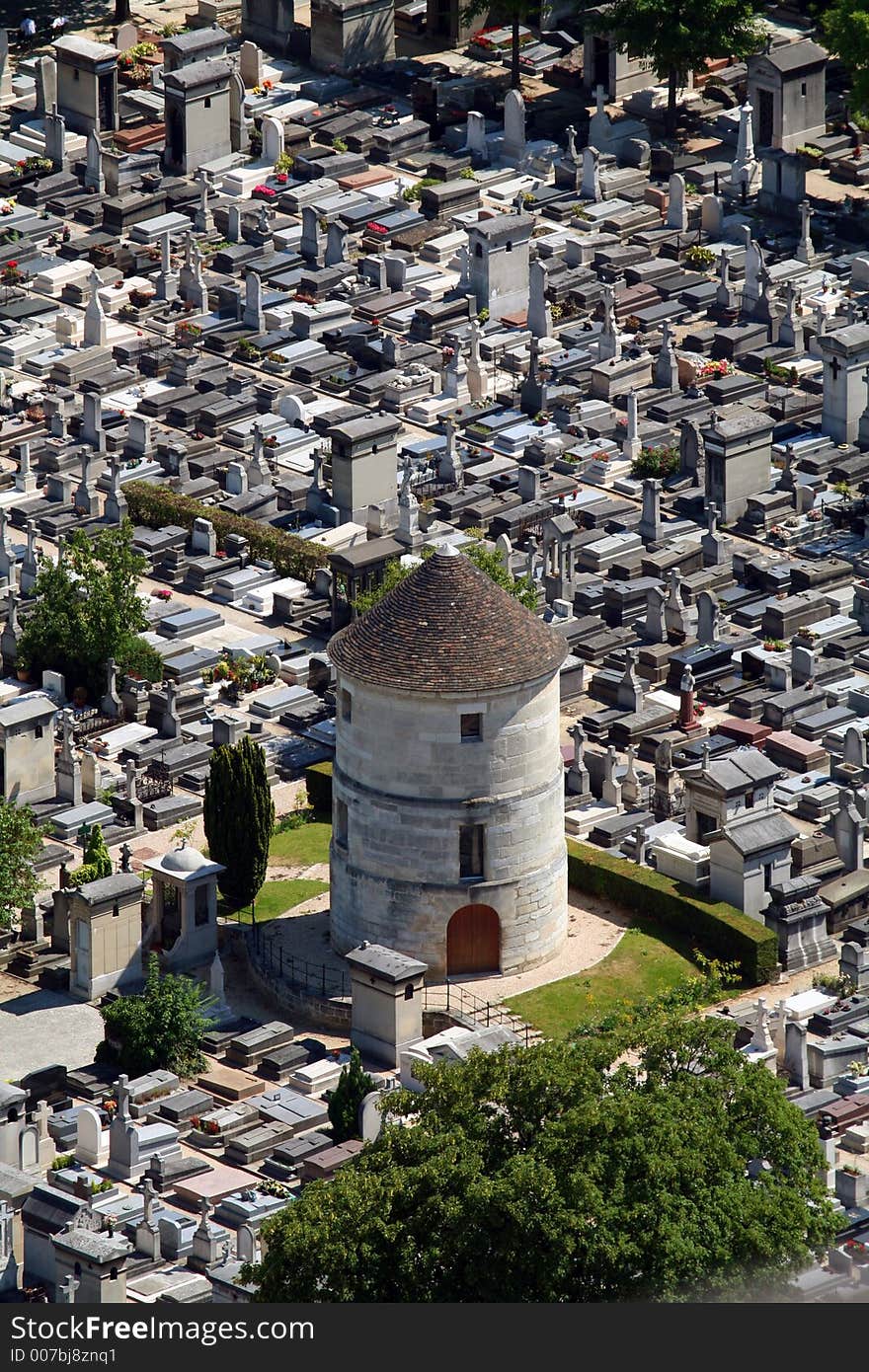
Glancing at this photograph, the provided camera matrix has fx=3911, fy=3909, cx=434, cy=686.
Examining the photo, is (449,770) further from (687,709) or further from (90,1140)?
(687,709)

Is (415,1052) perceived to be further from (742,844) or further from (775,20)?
(775,20)

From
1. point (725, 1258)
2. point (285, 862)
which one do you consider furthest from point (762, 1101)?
point (285, 862)

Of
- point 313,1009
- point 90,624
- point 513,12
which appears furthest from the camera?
point 513,12

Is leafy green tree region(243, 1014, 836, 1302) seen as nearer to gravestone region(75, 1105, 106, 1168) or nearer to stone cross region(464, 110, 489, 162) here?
gravestone region(75, 1105, 106, 1168)

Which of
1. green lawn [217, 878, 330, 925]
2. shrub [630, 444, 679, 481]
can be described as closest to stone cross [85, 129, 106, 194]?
shrub [630, 444, 679, 481]

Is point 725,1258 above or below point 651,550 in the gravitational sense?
above

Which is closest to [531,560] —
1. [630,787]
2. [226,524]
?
[226,524]

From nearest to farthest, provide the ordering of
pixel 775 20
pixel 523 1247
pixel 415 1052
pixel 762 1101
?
pixel 523 1247 < pixel 762 1101 < pixel 415 1052 < pixel 775 20
